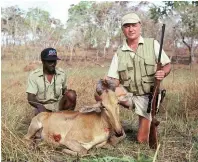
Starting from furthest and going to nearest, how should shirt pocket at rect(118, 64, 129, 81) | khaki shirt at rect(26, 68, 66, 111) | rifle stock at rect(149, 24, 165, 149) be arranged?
khaki shirt at rect(26, 68, 66, 111)
shirt pocket at rect(118, 64, 129, 81)
rifle stock at rect(149, 24, 165, 149)

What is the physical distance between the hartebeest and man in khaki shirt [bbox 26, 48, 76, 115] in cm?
51

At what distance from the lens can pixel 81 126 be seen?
4.63 metres

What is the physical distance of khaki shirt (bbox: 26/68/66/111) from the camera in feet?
17.8

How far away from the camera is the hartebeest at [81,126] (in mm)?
4309

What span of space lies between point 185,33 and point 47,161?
19.2 metres

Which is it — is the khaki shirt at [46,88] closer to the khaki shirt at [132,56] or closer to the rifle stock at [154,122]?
the khaki shirt at [132,56]

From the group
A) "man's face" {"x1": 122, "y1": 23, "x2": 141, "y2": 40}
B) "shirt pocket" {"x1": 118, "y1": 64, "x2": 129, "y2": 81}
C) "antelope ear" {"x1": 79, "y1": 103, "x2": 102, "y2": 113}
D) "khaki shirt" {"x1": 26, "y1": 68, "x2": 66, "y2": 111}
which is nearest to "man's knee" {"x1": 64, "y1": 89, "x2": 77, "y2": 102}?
"khaki shirt" {"x1": 26, "y1": 68, "x2": 66, "y2": 111}

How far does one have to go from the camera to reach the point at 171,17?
20.9 m

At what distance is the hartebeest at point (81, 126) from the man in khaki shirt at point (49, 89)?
0.51m

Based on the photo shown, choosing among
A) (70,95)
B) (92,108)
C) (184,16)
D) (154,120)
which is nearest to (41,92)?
(70,95)

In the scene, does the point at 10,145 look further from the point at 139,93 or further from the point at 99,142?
the point at 139,93

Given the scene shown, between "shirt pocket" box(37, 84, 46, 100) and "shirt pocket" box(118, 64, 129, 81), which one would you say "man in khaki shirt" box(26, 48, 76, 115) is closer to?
"shirt pocket" box(37, 84, 46, 100)

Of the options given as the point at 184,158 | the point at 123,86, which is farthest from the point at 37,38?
the point at 184,158

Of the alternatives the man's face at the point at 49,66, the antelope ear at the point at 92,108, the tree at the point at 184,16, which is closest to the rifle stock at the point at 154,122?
the antelope ear at the point at 92,108
